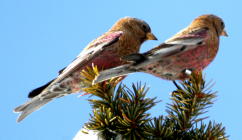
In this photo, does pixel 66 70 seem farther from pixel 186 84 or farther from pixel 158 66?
pixel 186 84

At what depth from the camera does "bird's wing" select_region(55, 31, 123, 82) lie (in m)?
3.47

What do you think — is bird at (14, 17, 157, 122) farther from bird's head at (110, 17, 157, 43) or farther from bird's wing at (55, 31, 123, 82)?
bird's head at (110, 17, 157, 43)

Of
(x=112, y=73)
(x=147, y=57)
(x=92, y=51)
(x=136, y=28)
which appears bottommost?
(x=112, y=73)

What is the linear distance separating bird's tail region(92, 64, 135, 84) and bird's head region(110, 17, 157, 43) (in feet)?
3.26

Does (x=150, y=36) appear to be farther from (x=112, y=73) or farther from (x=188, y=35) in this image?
(x=112, y=73)

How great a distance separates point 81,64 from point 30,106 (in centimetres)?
64

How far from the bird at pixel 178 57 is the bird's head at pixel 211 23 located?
0.39 ft

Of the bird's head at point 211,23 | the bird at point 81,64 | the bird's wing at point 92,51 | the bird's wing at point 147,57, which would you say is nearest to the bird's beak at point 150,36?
the bird at point 81,64

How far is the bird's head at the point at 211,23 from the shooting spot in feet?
11.8

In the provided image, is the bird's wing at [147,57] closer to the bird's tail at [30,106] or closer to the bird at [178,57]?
the bird at [178,57]

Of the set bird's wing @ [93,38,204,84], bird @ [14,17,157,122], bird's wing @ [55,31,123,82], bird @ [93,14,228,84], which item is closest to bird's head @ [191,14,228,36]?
bird @ [93,14,228,84]

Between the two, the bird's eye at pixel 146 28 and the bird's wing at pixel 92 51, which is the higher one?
the bird's eye at pixel 146 28

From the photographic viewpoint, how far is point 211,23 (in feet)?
12.0

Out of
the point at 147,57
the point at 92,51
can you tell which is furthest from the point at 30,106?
the point at 147,57
